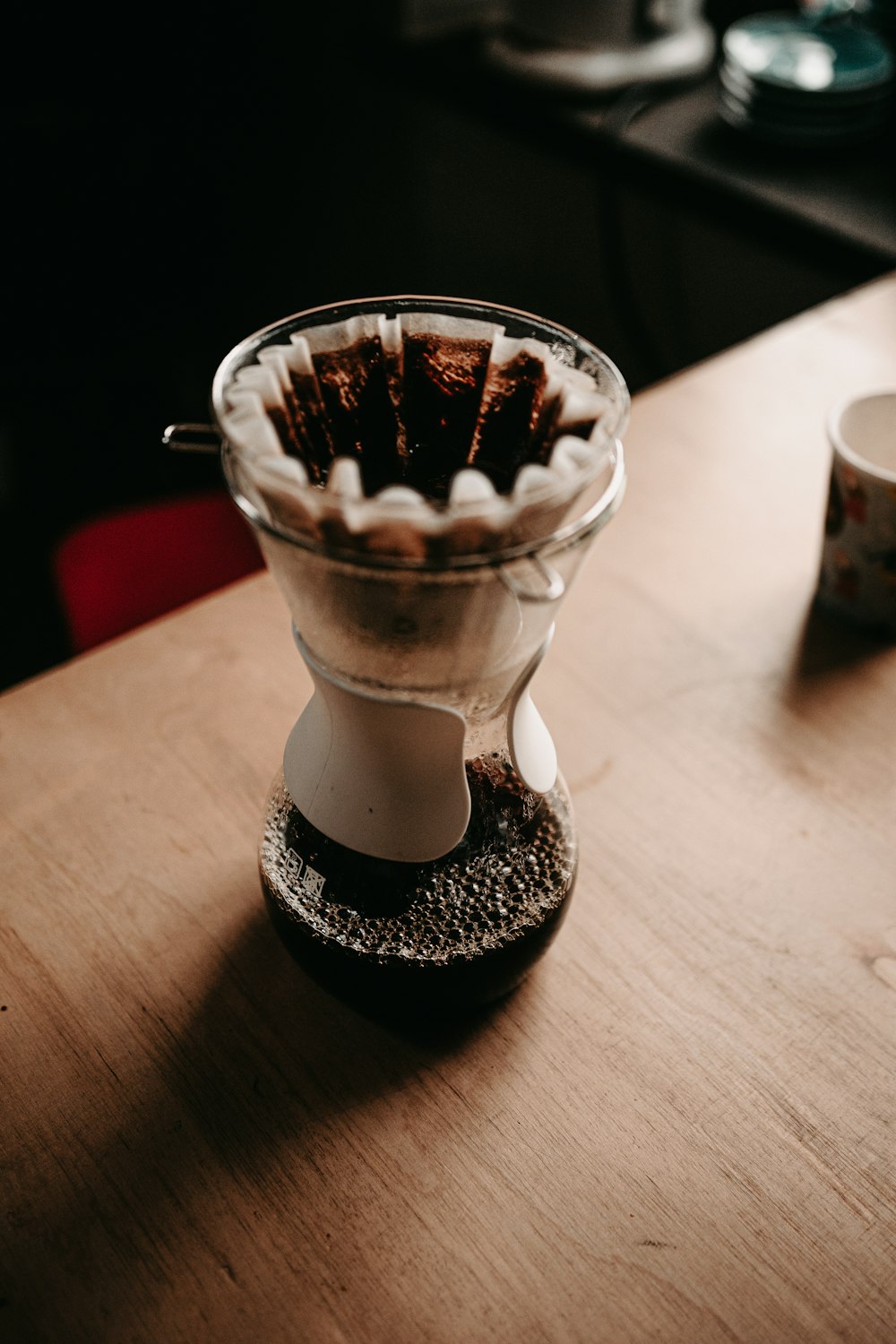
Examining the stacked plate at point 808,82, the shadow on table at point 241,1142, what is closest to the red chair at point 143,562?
the shadow on table at point 241,1142

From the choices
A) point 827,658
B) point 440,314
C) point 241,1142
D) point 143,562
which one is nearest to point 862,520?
point 827,658

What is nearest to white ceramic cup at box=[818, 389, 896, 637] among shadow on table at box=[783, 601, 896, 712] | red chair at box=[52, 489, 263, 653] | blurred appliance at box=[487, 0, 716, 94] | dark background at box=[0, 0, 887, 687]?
shadow on table at box=[783, 601, 896, 712]

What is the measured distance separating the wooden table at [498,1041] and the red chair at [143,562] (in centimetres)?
33

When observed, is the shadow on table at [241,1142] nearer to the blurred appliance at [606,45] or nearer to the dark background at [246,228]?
the dark background at [246,228]

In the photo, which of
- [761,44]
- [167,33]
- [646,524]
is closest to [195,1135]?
[646,524]

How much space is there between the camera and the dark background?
170 cm

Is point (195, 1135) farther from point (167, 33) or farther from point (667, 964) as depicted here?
point (167, 33)

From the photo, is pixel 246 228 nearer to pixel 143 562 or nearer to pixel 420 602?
pixel 143 562

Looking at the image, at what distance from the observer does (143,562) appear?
1067 millimetres

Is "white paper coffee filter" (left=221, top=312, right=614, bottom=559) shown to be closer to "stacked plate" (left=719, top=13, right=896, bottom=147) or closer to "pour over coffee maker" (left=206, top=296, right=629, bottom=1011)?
"pour over coffee maker" (left=206, top=296, right=629, bottom=1011)

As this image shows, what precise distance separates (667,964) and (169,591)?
69 cm

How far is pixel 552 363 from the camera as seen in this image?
1.36 feet

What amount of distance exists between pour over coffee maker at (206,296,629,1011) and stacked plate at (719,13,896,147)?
1187 millimetres

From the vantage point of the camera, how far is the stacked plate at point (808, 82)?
1.39 m
